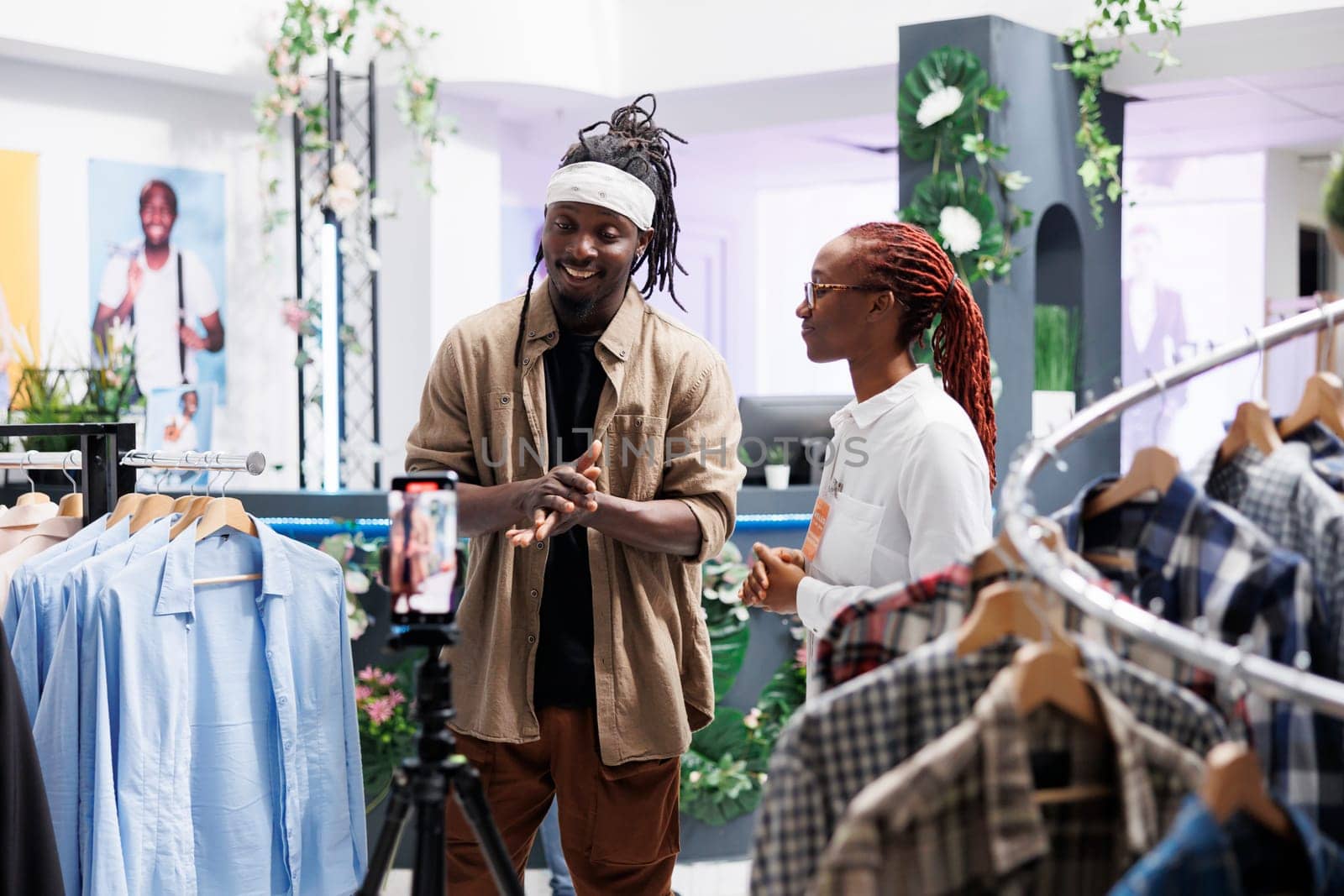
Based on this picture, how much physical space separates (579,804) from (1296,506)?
1.27 meters

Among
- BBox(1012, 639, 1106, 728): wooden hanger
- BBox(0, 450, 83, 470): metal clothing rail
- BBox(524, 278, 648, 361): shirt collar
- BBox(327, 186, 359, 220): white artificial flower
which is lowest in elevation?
BBox(1012, 639, 1106, 728): wooden hanger

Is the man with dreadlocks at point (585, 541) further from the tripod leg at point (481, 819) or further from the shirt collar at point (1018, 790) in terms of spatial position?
the shirt collar at point (1018, 790)

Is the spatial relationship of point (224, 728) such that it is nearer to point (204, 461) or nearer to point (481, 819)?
point (204, 461)

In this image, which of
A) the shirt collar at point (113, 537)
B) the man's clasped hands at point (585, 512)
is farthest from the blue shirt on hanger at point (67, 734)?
the man's clasped hands at point (585, 512)

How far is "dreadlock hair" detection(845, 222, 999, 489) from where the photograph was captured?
199 centimetres

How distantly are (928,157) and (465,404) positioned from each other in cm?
254

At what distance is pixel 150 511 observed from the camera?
2.32 metres

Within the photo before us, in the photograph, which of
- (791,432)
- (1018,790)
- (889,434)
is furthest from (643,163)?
(791,432)

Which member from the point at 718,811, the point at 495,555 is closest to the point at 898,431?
the point at 495,555

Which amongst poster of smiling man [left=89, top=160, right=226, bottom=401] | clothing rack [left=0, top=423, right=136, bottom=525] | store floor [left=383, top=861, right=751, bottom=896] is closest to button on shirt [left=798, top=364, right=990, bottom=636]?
clothing rack [left=0, top=423, right=136, bottom=525]

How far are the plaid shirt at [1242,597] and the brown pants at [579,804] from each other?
1069mm

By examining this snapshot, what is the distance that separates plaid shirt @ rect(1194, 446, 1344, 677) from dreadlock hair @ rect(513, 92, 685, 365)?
1030 mm

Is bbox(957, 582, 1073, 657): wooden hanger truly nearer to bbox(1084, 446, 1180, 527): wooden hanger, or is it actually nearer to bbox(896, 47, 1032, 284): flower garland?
bbox(1084, 446, 1180, 527): wooden hanger

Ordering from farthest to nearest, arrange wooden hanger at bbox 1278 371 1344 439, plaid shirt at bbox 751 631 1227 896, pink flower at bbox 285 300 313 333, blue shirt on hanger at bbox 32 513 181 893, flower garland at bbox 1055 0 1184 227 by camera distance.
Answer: pink flower at bbox 285 300 313 333 → flower garland at bbox 1055 0 1184 227 → blue shirt on hanger at bbox 32 513 181 893 → wooden hanger at bbox 1278 371 1344 439 → plaid shirt at bbox 751 631 1227 896
